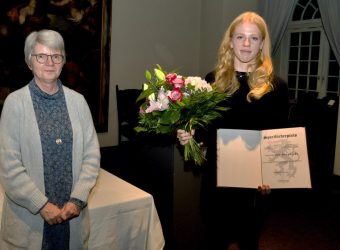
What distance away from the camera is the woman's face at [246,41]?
1878 mm

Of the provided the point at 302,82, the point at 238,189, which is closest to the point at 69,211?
the point at 238,189

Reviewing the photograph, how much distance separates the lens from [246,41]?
1.88m

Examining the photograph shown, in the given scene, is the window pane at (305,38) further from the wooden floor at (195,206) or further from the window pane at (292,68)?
the wooden floor at (195,206)

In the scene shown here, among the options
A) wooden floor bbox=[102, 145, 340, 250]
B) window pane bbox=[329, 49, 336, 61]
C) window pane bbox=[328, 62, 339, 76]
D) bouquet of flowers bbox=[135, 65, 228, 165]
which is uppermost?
window pane bbox=[329, 49, 336, 61]

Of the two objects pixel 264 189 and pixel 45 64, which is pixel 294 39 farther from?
pixel 45 64

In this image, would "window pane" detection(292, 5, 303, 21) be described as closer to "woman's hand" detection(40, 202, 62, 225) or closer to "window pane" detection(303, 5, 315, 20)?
"window pane" detection(303, 5, 315, 20)

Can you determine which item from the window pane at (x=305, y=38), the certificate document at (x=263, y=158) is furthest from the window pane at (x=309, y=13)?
the certificate document at (x=263, y=158)

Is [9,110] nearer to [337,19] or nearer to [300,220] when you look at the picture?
[300,220]

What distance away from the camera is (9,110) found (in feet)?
4.75

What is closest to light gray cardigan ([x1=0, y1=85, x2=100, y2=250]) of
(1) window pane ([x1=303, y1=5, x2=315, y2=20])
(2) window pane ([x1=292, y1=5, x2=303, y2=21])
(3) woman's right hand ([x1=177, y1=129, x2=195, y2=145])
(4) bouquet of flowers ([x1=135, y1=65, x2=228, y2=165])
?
(4) bouquet of flowers ([x1=135, y1=65, x2=228, y2=165])

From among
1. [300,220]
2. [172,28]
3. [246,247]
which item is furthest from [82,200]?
[172,28]

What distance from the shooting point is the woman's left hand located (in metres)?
1.51

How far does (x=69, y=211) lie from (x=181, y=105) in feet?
2.23

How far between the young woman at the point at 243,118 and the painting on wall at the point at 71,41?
13.4 feet
